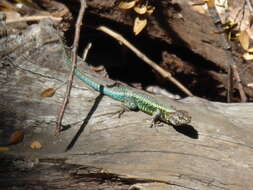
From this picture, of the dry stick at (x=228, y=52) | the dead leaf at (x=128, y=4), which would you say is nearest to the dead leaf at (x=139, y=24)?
the dead leaf at (x=128, y=4)

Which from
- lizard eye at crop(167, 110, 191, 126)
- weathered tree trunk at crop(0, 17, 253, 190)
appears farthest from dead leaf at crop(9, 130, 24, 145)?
lizard eye at crop(167, 110, 191, 126)

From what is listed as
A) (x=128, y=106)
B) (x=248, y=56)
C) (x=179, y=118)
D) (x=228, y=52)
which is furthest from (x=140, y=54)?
(x=179, y=118)

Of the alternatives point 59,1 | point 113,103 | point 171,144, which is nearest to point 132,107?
point 113,103

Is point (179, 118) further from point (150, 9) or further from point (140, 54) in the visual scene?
point (140, 54)

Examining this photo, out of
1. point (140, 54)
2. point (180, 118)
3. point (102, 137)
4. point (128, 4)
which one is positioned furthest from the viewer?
point (140, 54)

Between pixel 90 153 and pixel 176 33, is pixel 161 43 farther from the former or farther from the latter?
pixel 90 153

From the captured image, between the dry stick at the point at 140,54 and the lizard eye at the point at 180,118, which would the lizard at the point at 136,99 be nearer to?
the lizard eye at the point at 180,118
